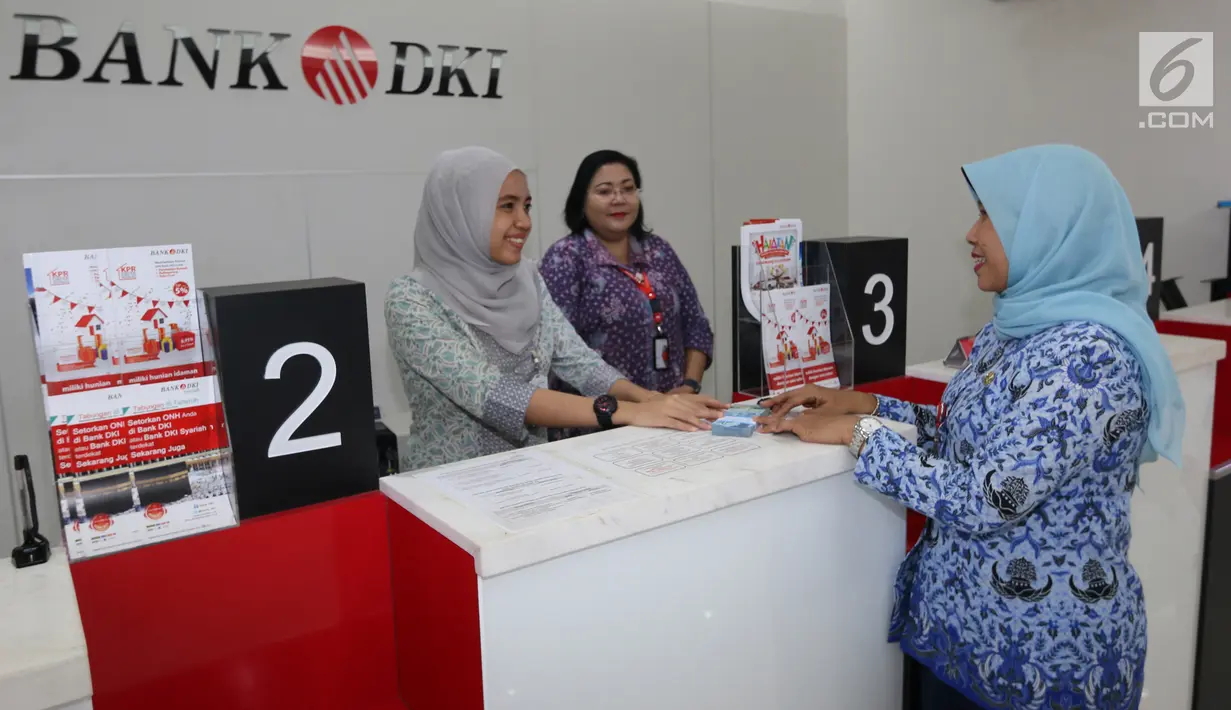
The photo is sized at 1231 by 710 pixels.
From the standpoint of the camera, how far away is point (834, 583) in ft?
5.07

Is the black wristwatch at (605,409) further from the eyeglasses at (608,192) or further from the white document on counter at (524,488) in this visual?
the eyeglasses at (608,192)

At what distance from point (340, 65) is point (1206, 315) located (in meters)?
3.41

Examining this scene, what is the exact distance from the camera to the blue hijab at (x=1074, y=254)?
1.38 m

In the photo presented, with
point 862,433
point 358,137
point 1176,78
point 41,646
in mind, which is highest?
point 1176,78

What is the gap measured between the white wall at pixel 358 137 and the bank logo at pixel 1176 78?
5.64 ft

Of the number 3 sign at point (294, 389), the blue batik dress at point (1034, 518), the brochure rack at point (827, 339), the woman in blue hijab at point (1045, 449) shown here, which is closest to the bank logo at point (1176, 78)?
→ the brochure rack at point (827, 339)

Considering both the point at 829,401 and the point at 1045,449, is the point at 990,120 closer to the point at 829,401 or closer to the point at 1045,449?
the point at 829,401

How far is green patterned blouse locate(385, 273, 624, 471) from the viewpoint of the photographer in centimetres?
176

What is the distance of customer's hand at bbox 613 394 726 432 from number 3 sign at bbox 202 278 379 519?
504 mm

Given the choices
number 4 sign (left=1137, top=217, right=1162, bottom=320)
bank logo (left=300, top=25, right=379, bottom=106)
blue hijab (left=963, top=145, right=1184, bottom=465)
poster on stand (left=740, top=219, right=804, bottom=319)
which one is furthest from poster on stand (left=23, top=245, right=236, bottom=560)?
number 4 sign (left=1137, top=217, right=1162, bottom=320)

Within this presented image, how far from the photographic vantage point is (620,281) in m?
2.82

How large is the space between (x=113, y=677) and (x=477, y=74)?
11.0 feet

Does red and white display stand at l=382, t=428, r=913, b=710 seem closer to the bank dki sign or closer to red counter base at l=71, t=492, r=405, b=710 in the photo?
red counter base at l=71, t=492, r=405, b=710

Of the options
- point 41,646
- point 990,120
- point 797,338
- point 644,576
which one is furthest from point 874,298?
point 990,120
